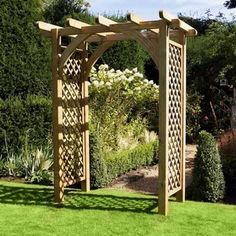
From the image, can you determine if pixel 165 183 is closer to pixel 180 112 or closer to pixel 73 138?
pixel 180 112

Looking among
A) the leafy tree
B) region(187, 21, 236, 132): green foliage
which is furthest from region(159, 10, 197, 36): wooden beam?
the leafy tree

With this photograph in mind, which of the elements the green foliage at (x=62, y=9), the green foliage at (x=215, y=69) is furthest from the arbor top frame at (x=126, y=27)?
the green foliage at (x=62, y=9)

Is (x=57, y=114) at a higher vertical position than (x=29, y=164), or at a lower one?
higher

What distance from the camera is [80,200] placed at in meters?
6.59

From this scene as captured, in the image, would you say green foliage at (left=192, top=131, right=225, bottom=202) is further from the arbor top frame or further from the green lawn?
the arbor top frame

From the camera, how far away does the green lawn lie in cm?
522

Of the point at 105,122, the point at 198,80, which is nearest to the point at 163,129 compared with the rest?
the point at 105,122

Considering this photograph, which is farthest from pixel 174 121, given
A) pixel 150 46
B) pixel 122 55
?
pixel 122 55

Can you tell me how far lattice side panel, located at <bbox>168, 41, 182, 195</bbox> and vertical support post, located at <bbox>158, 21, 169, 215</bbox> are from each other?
0.31 metres

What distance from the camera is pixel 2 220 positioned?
5.62 meters

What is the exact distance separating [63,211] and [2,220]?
0.82 meters

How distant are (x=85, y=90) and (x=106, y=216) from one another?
2201mm

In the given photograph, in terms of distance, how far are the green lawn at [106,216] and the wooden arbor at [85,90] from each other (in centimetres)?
27

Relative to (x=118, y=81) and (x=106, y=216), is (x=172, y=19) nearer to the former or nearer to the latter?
(x=106, y=216)
